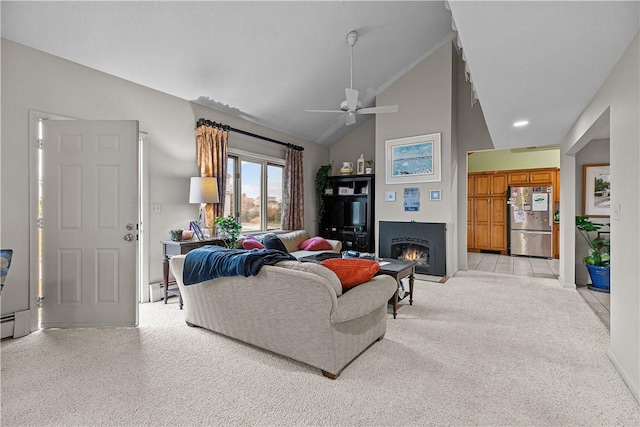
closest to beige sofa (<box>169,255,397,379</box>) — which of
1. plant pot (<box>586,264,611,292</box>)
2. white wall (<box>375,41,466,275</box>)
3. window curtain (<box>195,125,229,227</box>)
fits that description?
window curtain (<box>195,125,229,227</box>)

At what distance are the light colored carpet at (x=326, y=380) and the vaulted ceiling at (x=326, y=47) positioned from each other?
222cm

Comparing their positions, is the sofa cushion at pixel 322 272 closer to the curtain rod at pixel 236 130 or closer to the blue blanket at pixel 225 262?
the blue blanket at pixel 225 262

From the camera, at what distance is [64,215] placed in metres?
3.05

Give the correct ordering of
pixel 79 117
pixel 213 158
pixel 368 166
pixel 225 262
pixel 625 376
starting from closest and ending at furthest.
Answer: pixel 625 376, pixel 225 262, pixel 79 117, pixel 213 158, pixel 368 166

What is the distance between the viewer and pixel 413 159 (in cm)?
541

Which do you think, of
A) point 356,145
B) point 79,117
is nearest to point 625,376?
point 79,117

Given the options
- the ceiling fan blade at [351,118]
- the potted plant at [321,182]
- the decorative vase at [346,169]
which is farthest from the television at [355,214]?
the ceiling fan blade at [351,118]

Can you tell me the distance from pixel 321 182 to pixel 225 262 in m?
4.54

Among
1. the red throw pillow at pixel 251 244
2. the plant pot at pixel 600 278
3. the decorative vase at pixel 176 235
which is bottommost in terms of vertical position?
the plant pot at pixel 600 278

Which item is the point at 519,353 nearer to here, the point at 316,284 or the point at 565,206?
the point at 316,284

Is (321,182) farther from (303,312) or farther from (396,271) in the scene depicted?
(303,312)

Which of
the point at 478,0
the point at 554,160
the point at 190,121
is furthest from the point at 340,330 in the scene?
the point at 554,160

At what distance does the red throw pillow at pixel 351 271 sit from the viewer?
231cm

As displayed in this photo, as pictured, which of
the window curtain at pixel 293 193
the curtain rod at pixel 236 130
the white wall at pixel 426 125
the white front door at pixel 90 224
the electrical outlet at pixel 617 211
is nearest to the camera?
the electrical outlet at pixel 617 211
